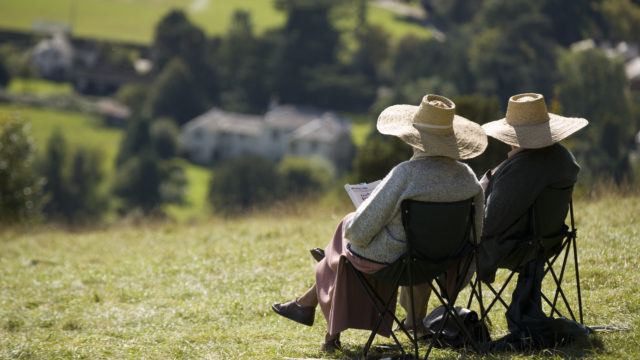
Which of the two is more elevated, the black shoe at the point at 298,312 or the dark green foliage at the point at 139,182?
the black shoe at the point at 298,312

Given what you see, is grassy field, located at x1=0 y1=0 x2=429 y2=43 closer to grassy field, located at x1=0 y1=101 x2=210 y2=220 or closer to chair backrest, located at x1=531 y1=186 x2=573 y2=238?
grassy field, located at x1=0 y1=101 x2=210 y2=220

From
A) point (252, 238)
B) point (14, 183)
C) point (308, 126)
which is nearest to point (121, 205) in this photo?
point (308, 126)

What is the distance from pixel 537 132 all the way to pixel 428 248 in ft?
3.43

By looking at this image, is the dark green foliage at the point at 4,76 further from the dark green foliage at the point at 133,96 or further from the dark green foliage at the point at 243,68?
the dark green foliage at the point at 243,68

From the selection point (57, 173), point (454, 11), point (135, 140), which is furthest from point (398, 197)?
point (454, 11)

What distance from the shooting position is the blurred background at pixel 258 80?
81.9m

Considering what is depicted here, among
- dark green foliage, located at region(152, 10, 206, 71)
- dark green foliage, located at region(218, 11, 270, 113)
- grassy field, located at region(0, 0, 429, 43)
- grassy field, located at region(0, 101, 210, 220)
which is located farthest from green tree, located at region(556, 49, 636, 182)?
dark green foliage, located at region(152, 10, 206, 71)

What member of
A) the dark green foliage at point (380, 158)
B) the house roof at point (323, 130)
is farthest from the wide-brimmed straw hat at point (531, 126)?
the house roof at point (323, 130)

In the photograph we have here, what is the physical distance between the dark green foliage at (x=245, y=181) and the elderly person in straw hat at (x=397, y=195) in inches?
2851

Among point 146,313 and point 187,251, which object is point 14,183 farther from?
point 146,313

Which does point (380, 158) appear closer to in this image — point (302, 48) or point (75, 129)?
point (75, 129)

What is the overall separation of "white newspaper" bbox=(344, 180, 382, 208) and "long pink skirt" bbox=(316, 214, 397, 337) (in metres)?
0.21

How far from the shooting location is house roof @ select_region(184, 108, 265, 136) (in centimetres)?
10738

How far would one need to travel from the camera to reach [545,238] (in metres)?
6.37
